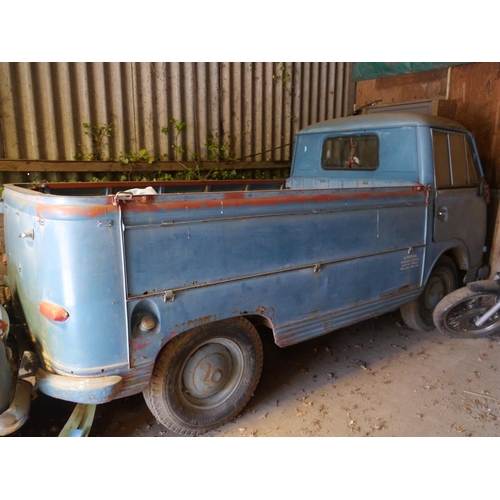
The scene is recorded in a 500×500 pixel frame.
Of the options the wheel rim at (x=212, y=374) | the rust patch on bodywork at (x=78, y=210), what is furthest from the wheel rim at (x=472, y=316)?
the rust patch on bodywork at (x=78, y=210)

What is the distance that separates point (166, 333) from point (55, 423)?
4.02 ft

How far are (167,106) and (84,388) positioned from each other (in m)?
4.14

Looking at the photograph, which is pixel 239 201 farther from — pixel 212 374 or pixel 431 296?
pixel 431 296

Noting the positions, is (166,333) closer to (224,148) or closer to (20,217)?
(20,217)

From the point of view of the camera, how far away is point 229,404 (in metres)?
2.98

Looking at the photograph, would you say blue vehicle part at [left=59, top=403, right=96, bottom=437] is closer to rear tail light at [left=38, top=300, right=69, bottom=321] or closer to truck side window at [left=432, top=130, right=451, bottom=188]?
rear tail light at [left=38, top=300, right=69, bottom=321]

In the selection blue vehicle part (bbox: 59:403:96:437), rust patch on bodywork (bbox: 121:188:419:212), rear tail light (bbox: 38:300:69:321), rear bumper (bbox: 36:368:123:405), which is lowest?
blue vehicle part (bbox: 59:403:96:437)

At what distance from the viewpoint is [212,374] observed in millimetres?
2838

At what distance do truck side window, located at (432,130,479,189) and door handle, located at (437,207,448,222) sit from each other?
217mm

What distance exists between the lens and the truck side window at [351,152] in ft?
13.9

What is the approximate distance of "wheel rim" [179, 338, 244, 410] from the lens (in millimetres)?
2766

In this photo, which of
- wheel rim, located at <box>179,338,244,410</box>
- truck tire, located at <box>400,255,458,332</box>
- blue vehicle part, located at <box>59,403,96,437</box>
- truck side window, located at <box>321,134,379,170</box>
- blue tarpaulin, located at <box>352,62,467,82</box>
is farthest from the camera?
blue tarpaulin, located at <box>352,62,467,82</box>

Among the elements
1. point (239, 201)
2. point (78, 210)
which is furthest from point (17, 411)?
point (239, 201)

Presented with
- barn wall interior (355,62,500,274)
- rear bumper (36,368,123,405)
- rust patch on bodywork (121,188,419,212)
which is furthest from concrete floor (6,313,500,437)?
barn wall interior (355,62,500,274)
